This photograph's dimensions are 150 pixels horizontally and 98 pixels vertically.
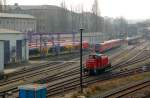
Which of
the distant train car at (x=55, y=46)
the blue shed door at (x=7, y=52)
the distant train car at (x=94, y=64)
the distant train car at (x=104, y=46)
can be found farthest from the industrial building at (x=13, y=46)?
the distant train car at (x=104, y=46)

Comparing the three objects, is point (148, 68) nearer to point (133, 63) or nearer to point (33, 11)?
point (133, 63)

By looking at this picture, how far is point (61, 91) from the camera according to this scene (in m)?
26.4

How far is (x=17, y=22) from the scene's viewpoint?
3450 inches

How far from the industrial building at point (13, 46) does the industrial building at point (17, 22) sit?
32.5 meters

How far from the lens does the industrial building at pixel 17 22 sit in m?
79.9

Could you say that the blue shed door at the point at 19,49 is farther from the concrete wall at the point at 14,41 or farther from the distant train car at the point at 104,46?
the distant train car at the point at 104,46

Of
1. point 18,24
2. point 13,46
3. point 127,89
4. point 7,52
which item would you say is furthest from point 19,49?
point 18,24

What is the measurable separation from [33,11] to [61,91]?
106 m

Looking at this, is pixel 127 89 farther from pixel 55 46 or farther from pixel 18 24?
pixel 18 24

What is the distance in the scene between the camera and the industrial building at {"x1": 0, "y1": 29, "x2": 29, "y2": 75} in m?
43.1

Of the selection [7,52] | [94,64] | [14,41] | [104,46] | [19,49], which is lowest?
[94,64]

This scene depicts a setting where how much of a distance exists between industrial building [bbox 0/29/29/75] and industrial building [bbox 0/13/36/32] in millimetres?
32497

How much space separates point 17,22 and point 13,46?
44027 millimetres

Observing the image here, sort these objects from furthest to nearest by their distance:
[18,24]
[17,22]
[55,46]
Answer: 1. [18,24]
2. [17,22]
3. [55,46]
